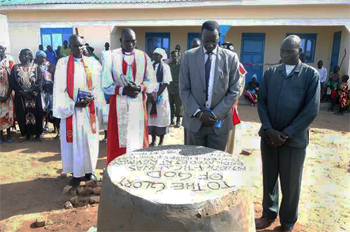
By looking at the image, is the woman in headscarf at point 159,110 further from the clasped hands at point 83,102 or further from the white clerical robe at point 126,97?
the clasped hands at point 83,102

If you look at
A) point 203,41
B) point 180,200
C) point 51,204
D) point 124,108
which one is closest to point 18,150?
point 51,204

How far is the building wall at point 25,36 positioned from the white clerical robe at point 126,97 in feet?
35.1

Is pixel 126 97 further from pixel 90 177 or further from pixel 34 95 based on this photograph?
pixel 34 95

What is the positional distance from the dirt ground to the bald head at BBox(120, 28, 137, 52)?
6.67 ft

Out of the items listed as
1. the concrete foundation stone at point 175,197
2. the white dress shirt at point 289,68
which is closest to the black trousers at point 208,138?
the concrete foundation stone at point 175,197

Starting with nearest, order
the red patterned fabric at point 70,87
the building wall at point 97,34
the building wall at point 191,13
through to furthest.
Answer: the red patterned fabric at point 70,87
the building wall at point 191,13
the building wall at point 97,34

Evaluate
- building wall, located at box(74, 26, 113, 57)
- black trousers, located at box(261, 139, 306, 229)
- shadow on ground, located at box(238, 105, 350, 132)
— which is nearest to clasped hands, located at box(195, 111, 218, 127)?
black trousers, located at box(261, 139, 306, 229)

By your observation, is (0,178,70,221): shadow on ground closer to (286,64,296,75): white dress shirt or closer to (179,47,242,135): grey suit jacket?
(179,47,242,135): grey suit jacket

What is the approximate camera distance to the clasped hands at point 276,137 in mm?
2924

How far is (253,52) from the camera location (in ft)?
42.4

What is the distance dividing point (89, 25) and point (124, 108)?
942cm

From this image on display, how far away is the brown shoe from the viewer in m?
3.31

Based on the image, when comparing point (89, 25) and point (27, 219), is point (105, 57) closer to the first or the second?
point (27, 219)

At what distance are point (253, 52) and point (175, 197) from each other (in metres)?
12.0
